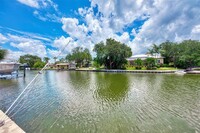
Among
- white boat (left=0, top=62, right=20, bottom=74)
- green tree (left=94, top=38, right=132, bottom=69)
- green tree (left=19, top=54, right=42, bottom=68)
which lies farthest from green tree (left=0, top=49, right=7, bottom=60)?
green tree (left=19, top=54, right=42, bottom=68)

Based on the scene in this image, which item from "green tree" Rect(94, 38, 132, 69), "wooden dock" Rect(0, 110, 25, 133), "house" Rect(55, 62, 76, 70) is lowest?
"wooden dock" Rect(0, 110, 25, 133)

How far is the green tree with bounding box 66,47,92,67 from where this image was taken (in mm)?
73856

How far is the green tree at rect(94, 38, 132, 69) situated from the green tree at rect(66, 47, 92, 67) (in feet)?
70.2

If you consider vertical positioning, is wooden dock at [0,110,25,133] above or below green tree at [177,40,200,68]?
below

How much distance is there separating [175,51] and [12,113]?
2215 inches

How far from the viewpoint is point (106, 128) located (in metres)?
6.10

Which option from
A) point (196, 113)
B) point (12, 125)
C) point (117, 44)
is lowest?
point (196, 113)

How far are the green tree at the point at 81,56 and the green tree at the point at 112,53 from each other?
842 inches

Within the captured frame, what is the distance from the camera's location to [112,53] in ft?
158

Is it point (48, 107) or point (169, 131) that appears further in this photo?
point (48, 107)

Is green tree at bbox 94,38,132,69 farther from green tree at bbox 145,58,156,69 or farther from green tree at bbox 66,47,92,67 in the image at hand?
green tree at bbox 66,47,92,67

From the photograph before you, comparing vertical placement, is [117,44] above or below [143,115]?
above

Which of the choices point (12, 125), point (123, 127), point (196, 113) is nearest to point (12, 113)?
point (12, 125)

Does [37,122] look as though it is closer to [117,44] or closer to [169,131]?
[169,131]
